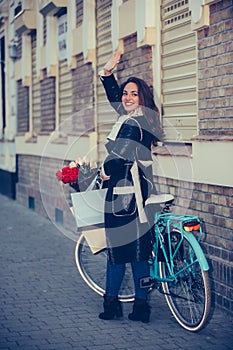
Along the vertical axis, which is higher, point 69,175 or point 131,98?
point 131,98

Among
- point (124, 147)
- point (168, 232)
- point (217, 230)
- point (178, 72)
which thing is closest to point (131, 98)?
point (124, 147)

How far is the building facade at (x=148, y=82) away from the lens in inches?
289

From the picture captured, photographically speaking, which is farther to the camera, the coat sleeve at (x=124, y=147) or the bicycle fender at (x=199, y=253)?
the coat sleeve at (x=124, y=147)

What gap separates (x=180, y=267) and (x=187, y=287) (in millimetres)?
204

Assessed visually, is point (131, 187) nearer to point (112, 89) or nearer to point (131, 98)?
point (131, 98)

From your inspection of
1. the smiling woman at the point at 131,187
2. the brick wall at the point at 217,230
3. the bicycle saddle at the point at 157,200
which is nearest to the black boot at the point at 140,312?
the smiling woman at the point at 131,187

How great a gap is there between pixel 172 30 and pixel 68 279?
2.78 m

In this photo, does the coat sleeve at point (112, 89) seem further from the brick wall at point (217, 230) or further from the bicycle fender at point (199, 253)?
the bicycle fender at point (199, 253)

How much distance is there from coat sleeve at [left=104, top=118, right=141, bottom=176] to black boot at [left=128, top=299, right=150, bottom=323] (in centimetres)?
109

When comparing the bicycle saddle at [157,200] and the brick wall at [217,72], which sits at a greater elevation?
the brick wall at [217,72]

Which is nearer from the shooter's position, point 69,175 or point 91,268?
point 69,175

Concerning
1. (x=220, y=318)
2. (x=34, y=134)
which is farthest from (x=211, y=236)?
(x=34, y=134)

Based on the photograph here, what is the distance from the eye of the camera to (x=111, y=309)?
7.14 metres

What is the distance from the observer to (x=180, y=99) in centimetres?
856
